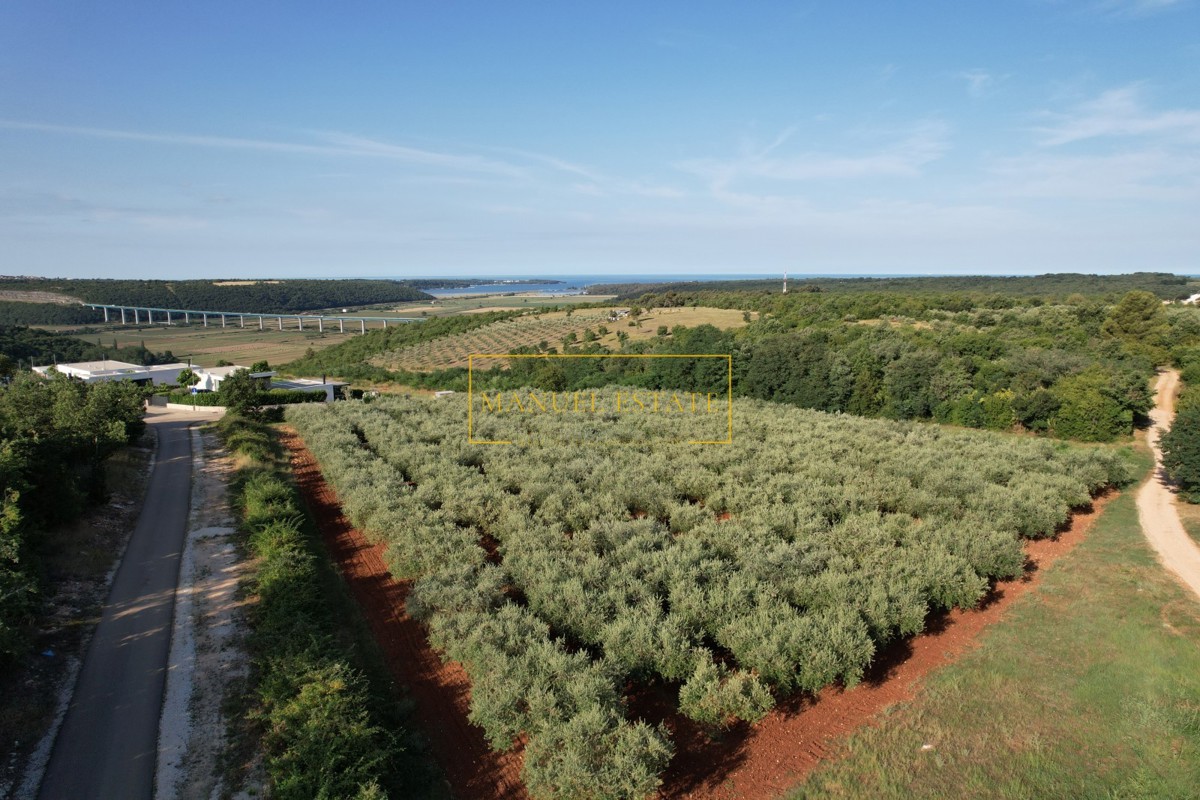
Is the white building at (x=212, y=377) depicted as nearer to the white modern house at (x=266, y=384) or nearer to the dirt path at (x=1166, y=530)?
the white modern house at (x=266, y=384)

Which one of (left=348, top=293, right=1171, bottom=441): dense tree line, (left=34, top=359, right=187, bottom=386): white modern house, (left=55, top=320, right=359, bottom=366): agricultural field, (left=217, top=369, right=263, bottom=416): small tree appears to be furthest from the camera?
(left=55, top=320, right=359, bottom=366): agricultural field

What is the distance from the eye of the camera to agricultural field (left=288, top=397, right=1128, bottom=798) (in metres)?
9.68

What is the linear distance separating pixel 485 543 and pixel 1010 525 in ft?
50.9

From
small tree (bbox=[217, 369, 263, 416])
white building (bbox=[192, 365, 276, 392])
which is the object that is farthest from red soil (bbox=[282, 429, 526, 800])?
white building (bbox=[192, 365, 276, 392])

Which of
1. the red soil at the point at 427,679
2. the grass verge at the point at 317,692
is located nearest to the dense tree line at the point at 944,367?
the red soil at the point at 427,679

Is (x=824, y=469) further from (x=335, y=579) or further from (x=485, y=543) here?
(x=335, y=579)

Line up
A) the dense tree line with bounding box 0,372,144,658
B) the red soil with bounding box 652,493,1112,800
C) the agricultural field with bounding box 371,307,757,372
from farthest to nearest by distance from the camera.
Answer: the agricultural field with bounding box 371,307,757,372, the dense tree line with bounding box 0,372,144,658, the red soil with bounding box 652,493,1112,800

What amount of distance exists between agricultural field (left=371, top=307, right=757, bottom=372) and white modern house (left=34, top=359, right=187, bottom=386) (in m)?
20.6

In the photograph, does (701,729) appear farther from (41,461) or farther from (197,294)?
(197,294)

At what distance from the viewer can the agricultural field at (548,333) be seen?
67.2 m

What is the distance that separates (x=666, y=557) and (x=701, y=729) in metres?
4.44

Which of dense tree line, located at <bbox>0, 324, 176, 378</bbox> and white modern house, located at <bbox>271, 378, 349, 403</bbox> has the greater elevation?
dense tree line, located at <bbox>0, 324, 176, 378</bbox>

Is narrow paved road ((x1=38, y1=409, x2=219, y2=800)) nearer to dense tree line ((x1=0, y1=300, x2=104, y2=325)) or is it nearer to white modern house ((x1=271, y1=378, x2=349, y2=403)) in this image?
white modern house ((x1=271, y1=378, x2=349, y2=403))

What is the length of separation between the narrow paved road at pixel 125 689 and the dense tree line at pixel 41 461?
60.4 inches
